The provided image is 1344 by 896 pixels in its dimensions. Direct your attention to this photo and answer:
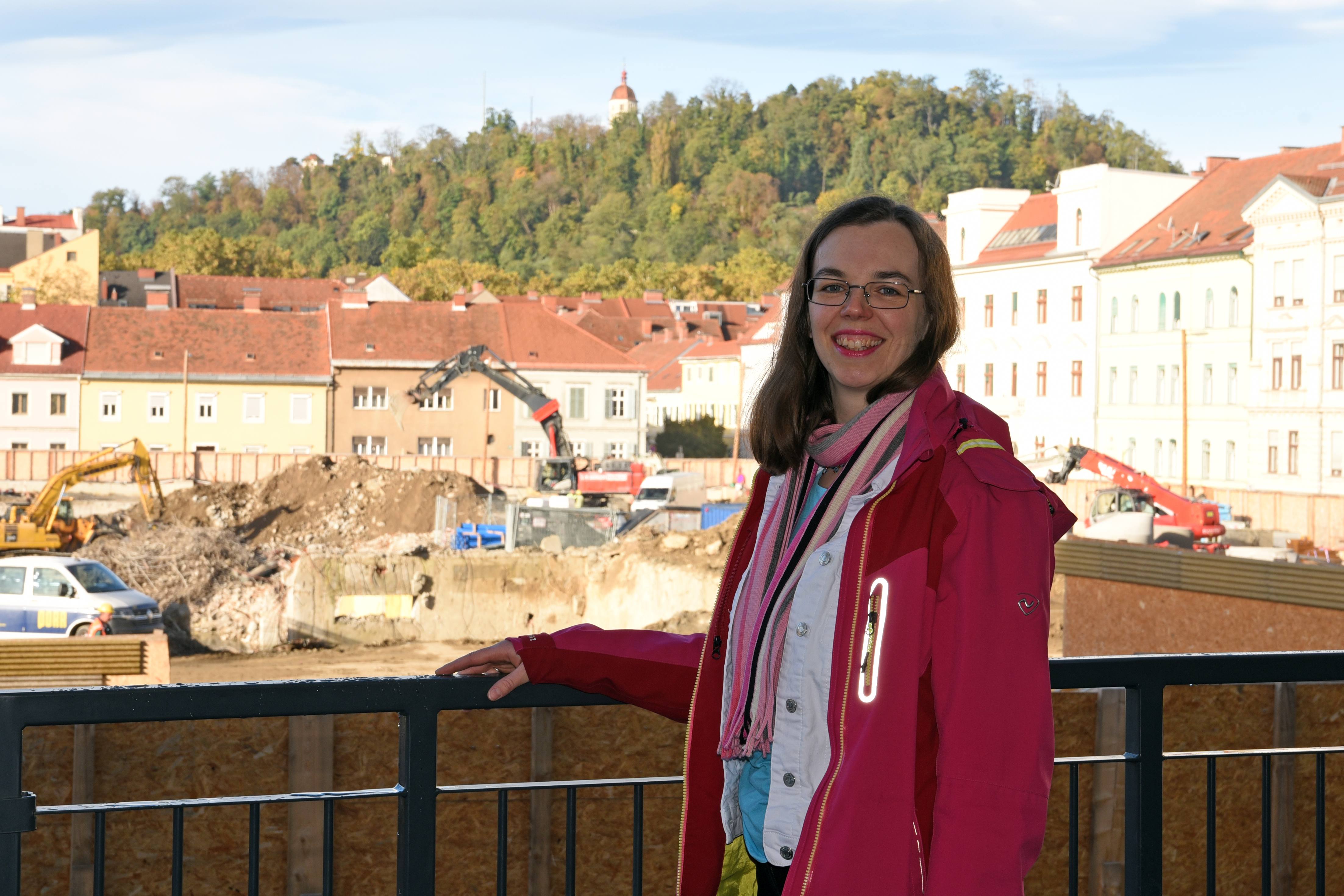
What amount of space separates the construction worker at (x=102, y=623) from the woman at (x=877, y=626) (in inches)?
1036

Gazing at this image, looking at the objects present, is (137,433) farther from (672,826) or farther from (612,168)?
(612,168)

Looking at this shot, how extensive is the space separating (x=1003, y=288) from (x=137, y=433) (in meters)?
37.4

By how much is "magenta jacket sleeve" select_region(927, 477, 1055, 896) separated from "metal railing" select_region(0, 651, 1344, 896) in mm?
953

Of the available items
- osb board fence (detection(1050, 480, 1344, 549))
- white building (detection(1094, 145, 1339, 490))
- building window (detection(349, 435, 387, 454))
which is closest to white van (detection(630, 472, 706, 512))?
osb board fence (detection(1050, 480, 1344, 549))

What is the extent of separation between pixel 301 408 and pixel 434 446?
5.90 metres

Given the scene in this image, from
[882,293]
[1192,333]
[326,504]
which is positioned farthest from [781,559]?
[1192,333]

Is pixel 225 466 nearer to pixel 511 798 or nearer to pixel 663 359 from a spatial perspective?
pixel 663 359

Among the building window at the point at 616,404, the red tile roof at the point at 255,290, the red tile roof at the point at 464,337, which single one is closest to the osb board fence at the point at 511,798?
the red tile roof at the point at 464,337

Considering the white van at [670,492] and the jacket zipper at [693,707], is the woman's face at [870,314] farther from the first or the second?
the white van at [670,492]

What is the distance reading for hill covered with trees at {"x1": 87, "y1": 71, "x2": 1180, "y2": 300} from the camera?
154m

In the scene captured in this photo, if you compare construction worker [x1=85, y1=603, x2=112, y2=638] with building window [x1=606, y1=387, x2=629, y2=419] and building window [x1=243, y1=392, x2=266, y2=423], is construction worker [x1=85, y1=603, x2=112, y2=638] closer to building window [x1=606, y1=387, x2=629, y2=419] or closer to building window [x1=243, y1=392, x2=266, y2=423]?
building window [x1=243, y1=392, x2=266, y2=423]

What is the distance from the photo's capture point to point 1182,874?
656cm

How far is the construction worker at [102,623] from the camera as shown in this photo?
2656 centimetres

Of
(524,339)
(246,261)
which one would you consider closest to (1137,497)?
(524,339)
